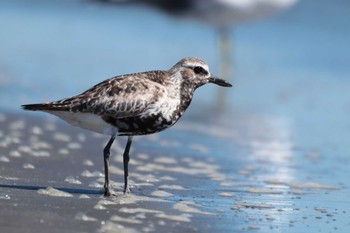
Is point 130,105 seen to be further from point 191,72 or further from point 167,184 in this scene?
point 167,184

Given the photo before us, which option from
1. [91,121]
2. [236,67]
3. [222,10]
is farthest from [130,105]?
[222,10]

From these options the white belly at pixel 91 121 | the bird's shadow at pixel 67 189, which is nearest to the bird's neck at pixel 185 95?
the white belly at pixel 91 121

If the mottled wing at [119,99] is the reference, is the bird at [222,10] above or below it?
above

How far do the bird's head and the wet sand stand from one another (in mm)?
712

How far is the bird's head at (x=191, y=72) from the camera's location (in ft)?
18.8

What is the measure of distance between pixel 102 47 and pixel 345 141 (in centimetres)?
574

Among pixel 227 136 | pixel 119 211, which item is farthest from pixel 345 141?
pixel 119 211

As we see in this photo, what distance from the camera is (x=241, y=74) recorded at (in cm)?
1304

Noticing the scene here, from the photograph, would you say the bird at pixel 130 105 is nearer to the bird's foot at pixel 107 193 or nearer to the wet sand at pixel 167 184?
the bird's foot at pixel 107 193

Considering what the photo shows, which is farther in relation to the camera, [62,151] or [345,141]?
[345,141]

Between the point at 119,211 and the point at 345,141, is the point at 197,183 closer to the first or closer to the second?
the point at 119,211

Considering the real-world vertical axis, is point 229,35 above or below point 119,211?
above

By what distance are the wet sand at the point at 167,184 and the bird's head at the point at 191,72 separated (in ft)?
2.34

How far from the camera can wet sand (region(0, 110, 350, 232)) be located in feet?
16.0
